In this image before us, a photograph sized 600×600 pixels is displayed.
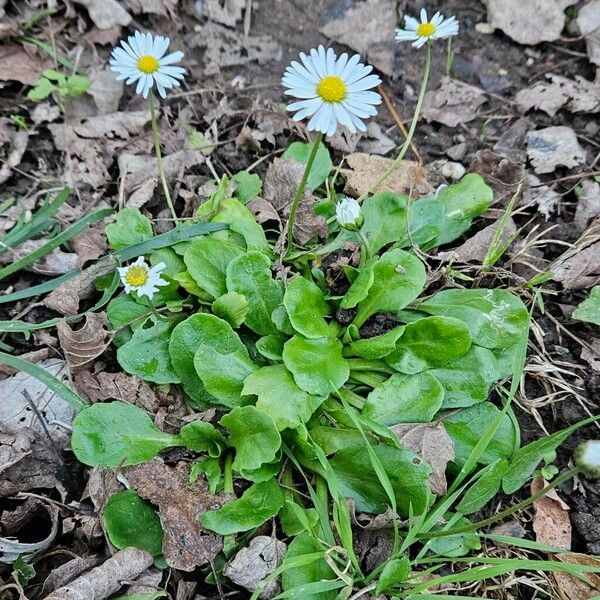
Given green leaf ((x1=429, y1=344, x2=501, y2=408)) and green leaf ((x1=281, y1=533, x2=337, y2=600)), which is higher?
green leaf ((x1=429, y1=344, x2=501, y2=408))

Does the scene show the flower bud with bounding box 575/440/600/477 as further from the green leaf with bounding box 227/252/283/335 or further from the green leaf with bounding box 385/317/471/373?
the green leaf with bounding box 227/252/283/335

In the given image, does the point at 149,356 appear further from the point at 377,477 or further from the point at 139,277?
the point at 377,477

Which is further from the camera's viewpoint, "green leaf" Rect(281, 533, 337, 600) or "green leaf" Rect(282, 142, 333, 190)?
"green leaf" Rect(282, 142, 333, 190)

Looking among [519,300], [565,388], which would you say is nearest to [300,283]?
[519,300]

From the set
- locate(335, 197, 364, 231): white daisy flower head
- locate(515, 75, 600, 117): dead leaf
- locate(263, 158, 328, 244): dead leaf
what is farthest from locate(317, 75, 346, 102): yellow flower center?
locate(515, 75, 600, 117): dead leaf

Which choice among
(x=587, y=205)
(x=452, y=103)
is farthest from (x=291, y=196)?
(x=587, y=205)

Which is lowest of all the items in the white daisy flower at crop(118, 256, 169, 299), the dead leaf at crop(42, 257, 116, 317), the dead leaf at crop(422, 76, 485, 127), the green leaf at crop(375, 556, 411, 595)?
the green leaf at crop(375, 556, 411, 595)

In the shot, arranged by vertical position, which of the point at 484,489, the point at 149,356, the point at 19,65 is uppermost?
the point at 19,65
